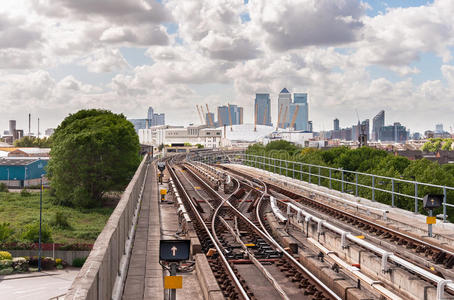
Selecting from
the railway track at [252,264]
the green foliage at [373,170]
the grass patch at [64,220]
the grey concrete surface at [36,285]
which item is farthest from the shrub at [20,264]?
the railway track at [252,264]

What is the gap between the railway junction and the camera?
7.83 m

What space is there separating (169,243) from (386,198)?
145ft

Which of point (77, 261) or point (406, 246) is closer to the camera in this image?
point (406, 246)

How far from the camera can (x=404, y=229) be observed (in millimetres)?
14188

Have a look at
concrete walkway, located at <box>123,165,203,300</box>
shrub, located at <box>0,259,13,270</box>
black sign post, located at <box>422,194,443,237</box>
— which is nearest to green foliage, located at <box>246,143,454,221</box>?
concrete walkway, located at <box>123,165,203,300</box>

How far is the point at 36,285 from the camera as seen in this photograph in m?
41.7

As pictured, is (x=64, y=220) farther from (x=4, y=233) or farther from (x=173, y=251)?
(x=173, y=251)

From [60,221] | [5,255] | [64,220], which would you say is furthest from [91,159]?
[5,255]

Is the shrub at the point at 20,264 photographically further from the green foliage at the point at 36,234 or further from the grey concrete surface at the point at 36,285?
the green foliage at the point at 36,234

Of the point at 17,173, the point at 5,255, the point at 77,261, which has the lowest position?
the point at 77,261

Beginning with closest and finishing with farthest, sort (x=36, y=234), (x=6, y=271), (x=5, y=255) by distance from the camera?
(x=6, y=271), (x=5, y=255), (x=36, y=234)

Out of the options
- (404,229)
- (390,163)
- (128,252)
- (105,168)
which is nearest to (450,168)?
(390,163)

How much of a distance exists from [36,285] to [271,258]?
35.7 m

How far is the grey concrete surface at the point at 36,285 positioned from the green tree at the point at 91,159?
422 inches
